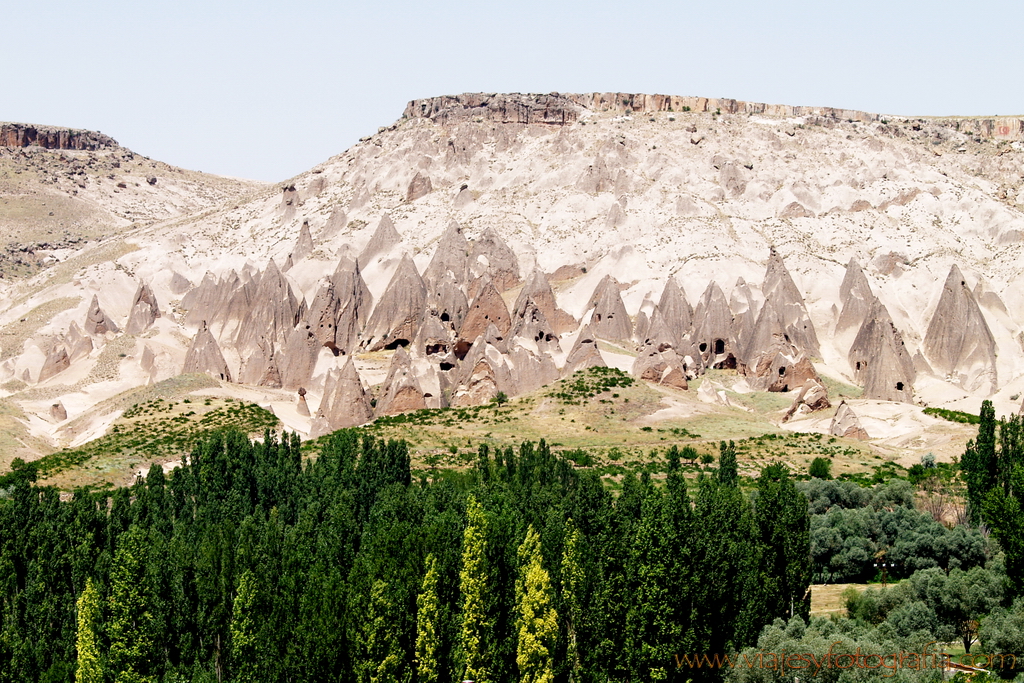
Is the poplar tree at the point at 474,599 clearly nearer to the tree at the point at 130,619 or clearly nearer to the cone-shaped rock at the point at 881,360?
the tree at the point at 130,619

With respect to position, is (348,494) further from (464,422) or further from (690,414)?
(690,414)

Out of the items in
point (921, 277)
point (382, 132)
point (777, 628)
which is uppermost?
point (382, 132)

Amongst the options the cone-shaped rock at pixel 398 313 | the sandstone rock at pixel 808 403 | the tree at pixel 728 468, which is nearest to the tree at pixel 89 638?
the tree at pixel 728 468

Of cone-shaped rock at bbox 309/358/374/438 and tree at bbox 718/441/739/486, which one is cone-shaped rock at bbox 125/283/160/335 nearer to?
cone-shaped rock at bbox 309/358/374/438

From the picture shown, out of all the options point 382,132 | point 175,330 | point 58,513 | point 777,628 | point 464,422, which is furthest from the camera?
point 382,132

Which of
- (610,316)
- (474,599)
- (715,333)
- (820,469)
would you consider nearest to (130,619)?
(474,599)

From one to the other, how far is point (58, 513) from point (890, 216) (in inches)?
4606

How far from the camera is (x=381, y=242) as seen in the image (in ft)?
469

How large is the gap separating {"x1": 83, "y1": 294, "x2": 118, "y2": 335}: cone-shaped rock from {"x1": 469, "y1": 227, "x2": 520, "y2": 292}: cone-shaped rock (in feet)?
122

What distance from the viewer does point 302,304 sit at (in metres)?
129

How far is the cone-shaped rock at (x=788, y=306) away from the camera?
11869 centimetres

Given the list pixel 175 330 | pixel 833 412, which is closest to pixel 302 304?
pixel 175 330

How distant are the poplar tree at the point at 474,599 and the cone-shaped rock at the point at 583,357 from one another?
2221 inches

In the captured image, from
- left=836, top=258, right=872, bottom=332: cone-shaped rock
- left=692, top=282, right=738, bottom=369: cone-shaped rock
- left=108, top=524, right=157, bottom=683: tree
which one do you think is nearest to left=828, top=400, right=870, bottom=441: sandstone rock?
left=692, top=282, right=738, bottom=369: cone-shaped rock
